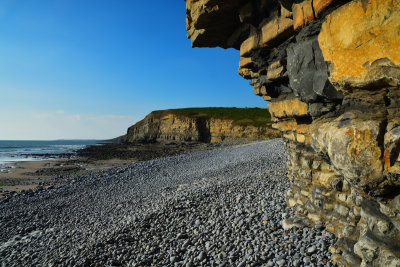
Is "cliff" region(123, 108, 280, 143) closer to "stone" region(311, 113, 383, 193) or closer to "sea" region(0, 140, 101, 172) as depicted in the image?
"sea" region(0, 140, 101, 172)

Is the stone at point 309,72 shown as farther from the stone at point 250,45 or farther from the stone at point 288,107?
the stone at point 250,45

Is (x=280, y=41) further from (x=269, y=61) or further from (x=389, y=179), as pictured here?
(x=389, y=179)

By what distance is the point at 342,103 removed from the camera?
349 centimetres

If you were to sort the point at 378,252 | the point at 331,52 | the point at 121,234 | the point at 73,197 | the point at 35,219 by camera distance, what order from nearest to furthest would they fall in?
the point at 378,252 < the point at 331,52 < the point at 121,234 < the point at 35,219 < the point at 73,197

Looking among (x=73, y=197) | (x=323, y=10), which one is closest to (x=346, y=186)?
(x=323, y=10)

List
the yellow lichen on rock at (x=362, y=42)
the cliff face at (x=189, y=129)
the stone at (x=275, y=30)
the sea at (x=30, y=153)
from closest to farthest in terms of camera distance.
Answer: the yellow lichen on rock at (x=362, y=42) < the stone at (x=275, y=30) < the sea at (x=30, y=153) < the cliff face at (x=189, y=129)

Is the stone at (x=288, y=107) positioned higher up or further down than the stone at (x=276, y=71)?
further down

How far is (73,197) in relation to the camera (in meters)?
13.8

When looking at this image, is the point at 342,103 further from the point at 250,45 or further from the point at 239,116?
the point at 239,116

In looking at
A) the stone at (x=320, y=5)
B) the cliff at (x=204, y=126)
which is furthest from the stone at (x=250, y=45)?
the cliff at (x=204, y=126)

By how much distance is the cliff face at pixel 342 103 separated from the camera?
8.67 feet

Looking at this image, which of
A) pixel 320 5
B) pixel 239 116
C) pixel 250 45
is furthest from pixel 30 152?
pixel 320 5

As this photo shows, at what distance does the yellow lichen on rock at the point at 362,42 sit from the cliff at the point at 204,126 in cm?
4316

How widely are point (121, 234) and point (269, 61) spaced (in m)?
6.35
